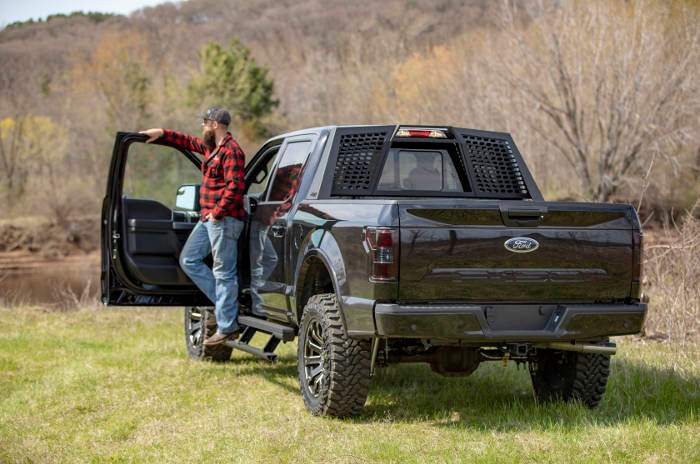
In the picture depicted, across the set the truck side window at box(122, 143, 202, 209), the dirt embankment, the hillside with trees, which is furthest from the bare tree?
the dirt embankment

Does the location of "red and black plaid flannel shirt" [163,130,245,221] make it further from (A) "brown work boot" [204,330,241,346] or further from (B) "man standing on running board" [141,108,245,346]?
(A) "brown work boot" [204,330,241,346]

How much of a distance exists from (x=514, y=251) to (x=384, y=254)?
2.75 feet

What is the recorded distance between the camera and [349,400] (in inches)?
237

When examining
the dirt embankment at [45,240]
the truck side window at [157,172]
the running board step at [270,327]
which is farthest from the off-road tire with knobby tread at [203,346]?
the truck side window at [157,172]

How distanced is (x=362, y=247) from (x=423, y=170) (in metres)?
1.63

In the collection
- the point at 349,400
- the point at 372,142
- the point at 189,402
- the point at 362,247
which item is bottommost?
the point at 189,402

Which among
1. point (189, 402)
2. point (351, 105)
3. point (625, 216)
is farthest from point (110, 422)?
point (351, 105)

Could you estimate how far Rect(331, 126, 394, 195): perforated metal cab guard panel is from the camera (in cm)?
677

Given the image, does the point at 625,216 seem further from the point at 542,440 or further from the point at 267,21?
the point at 267,21

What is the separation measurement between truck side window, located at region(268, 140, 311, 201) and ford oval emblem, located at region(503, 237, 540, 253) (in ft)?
6.44

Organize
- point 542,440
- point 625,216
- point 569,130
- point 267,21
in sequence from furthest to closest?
point 267,21, point 569,130, point 625,216, point 542,440

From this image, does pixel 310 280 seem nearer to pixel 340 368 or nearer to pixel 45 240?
pixel 340 368

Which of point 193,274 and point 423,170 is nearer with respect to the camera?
point 423,170

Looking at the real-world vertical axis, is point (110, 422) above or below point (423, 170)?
below
